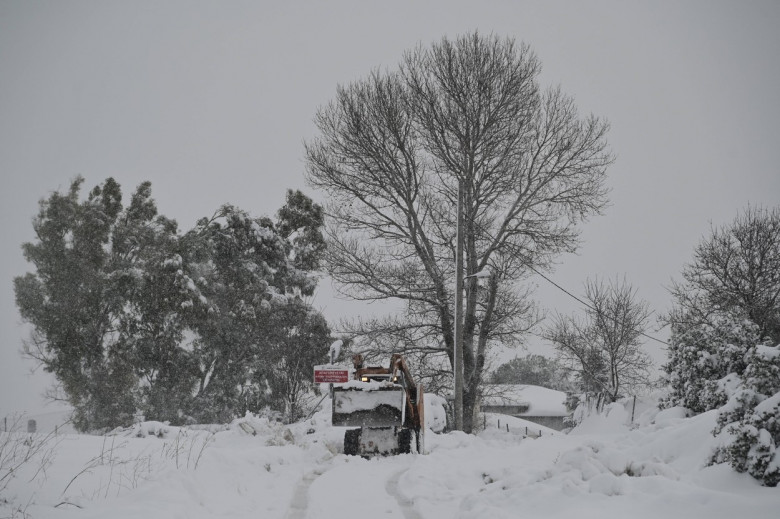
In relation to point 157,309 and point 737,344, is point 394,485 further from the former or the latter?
point 157,309

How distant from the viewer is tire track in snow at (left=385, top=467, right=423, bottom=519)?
5996mm

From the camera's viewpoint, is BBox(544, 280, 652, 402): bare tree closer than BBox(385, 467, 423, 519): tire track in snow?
No

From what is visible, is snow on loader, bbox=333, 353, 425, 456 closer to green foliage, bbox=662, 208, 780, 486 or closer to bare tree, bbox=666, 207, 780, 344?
green foliage, bbox=662, 208, 780, 486

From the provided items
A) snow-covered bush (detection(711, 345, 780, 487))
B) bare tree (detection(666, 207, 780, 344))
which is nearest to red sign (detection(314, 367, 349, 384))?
snow-covered bush (detection(711, 345, 780, 487))

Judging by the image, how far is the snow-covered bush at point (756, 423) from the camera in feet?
17.6

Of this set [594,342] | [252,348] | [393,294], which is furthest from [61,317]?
[594,342]

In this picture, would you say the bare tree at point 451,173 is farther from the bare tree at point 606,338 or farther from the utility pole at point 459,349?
the bare tree at point 606,338

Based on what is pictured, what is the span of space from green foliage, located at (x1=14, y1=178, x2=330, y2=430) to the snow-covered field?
605 inches

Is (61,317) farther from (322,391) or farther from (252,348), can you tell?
(322,391)

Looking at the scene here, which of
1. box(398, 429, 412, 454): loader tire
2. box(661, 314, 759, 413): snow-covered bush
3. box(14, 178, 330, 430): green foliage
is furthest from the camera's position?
box(14, 178, 330, 430): green foliage

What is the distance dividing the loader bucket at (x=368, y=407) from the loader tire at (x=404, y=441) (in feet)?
2.40

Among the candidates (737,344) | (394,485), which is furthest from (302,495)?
(737,344)

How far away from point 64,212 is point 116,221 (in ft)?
7.92

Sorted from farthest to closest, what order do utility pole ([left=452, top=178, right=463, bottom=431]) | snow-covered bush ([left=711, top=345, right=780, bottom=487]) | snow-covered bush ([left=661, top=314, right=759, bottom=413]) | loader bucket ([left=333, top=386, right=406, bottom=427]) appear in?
utility pole ([left=452, top=178, right=463, bottom=431]) → snow-covered bush ([left=661, top=314, right=759, bottom=413]) → loader bucket ([left=333, top=386, right=406, bottom=427]) → snow-covered bush ([left=711, top=345, right=780, bottom=487])
